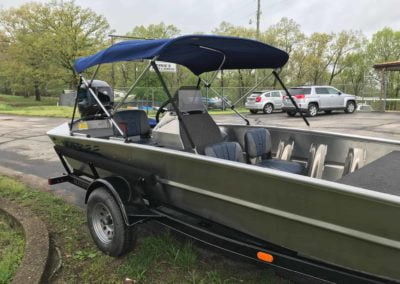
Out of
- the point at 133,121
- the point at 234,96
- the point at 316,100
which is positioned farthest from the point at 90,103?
the point at 234,96

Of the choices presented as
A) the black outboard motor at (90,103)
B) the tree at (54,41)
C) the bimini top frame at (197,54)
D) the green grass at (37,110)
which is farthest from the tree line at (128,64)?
the bimini top frame at (197,54)

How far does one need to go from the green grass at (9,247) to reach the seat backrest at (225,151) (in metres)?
2.06

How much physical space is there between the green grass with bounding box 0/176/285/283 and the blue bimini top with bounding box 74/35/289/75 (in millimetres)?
1893

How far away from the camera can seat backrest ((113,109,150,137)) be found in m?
5.27

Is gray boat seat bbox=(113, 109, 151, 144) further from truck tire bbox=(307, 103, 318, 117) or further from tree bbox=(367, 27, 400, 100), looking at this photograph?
tree bbox=(367, 27, 400, 100)

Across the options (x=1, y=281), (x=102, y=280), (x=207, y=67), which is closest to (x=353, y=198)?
(x=102, y=280)

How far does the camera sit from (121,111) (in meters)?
5.37

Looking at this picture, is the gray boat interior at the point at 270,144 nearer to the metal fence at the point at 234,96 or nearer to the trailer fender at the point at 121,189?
the trailer fender at the point at 121,189

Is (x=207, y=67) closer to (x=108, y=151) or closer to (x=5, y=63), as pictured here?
(x=108, y=151)

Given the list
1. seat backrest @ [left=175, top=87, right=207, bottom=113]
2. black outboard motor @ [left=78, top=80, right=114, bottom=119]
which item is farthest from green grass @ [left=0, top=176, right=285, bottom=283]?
black outboard motor @ [left=78, top=80, right=114, bottom=119]

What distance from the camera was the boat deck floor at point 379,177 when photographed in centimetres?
220

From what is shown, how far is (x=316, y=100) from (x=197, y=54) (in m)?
16.3

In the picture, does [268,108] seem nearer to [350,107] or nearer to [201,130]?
[350,107]

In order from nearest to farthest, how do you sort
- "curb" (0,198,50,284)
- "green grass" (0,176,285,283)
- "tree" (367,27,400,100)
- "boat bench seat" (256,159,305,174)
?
"curb" (0,198,50,284) → "green grass" (0,176,285,283) → "boat bench seat" (256,159,305,174) → "tree" (367,27,400,100)
